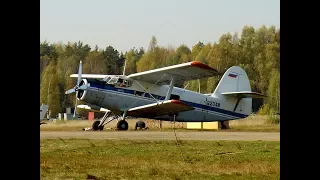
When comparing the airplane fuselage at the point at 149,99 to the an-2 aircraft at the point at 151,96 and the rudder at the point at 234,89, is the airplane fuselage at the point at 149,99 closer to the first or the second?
the an-2 aircraft at the point at 151,96

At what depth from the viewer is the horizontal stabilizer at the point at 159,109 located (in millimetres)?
16484

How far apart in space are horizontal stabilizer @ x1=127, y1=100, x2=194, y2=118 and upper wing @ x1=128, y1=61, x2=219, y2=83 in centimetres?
108

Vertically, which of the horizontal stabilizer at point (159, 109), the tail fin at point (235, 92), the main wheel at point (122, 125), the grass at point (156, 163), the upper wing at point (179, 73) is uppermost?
the upper wing at point (179, 73)

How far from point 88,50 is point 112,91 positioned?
28.3 m

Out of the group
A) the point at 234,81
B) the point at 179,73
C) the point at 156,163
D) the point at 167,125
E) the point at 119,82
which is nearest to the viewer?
the point at 156,163

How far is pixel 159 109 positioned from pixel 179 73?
4.47 feet

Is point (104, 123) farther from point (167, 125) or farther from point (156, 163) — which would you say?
point (156, 163)

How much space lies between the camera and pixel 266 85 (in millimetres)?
31688

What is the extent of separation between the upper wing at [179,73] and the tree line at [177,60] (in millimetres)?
10564

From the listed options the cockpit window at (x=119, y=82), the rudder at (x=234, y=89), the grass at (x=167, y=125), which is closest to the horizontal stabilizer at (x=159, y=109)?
the cockpit window at (x=119, y=82)

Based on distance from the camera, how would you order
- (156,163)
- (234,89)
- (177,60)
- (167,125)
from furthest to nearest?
(177,60)
(167,125)
(234,89)
(156,163)

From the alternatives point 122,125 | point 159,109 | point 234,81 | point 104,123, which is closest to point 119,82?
point 122,125

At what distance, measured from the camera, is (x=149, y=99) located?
58.2 feet
